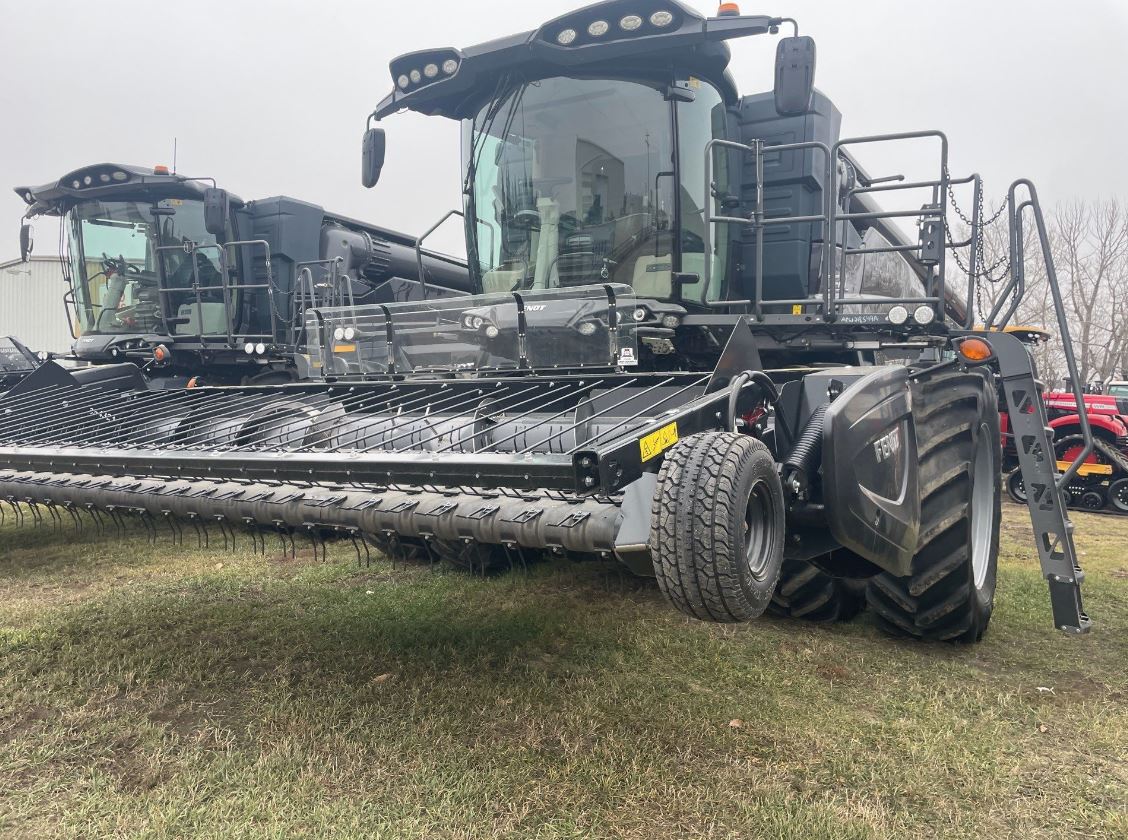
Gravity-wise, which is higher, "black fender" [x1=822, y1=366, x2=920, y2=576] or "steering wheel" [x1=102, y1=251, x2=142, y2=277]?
"steering wheel" [x1=102, y1=251, x2=142, y2=277]

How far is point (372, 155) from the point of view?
15.8 feet

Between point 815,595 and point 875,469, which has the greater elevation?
point 875,469

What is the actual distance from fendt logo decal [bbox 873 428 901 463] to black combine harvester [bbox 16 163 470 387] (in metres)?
5.88

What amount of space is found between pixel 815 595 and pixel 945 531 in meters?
0.76

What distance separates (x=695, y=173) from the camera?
412 cm

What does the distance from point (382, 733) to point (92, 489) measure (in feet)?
4.99

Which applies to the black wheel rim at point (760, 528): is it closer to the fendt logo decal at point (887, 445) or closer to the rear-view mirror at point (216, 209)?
the fendt logo decal at point (887, 445)

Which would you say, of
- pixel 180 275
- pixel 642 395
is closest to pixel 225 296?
pixel 180 275

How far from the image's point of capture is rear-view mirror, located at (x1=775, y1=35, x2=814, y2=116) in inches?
141

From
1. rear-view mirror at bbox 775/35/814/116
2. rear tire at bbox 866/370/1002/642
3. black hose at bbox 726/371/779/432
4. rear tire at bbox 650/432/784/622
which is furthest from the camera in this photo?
rear-view mirror at bbox 775/35/814/116

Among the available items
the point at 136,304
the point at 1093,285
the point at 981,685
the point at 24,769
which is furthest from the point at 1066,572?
the point at 1093,285

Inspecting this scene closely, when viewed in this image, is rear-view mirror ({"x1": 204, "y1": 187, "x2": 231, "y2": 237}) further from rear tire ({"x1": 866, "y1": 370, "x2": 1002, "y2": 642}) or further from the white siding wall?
the white siding wall

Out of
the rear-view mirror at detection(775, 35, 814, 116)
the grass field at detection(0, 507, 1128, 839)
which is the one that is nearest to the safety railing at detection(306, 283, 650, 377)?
the rear-view mirror at detection(775, 35, 814, 116)

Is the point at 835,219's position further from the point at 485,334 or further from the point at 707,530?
the point at 707,530
